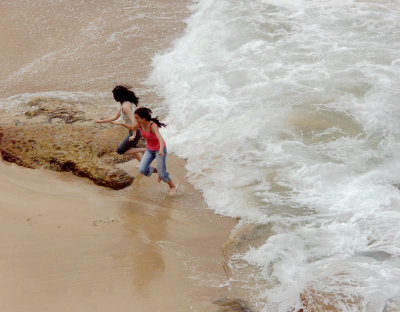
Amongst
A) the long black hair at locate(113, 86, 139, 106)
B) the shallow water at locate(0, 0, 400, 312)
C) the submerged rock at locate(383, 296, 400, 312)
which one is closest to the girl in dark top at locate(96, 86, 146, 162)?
the long black hair at locate(113, 86, 139, 106)

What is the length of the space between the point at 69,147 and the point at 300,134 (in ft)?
12.4

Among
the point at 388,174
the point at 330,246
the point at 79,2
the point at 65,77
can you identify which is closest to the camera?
the point at 330,246

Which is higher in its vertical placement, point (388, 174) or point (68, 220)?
point (68, 220)

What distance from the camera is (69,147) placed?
7.49 m

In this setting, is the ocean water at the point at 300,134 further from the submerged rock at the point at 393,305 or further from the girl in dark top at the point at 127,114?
the girl in dark top at the point at 127,114

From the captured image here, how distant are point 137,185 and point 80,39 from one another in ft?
22.8

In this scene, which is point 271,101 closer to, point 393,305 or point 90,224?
point 90,224

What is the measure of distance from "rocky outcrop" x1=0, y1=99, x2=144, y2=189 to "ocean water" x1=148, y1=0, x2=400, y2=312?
1163 mm

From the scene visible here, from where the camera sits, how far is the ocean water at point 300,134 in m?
5.23

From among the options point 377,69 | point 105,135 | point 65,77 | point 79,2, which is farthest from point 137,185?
point 79,2

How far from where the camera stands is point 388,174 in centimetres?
679

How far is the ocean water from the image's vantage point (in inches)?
206

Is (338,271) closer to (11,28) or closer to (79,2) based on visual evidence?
(11,28)

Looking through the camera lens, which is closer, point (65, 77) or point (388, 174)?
point (388, 174)
